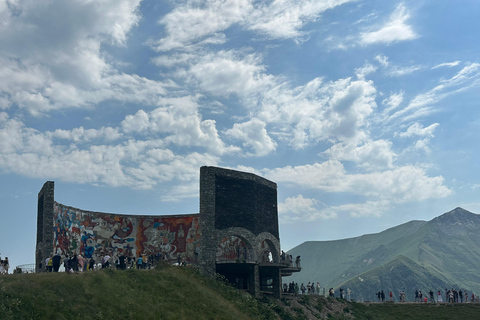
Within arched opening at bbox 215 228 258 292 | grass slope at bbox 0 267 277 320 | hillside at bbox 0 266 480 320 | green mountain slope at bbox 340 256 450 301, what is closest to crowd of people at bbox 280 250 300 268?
hillside at bbox 0 266 480 320

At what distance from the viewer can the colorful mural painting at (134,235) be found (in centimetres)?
4431

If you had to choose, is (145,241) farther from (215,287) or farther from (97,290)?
(97,290)

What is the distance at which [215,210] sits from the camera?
4241 cm

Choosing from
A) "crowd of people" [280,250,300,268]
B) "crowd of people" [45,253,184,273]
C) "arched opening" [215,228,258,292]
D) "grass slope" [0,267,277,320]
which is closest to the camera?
"grass slope" [0,267,277,320]

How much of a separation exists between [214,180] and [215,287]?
9.19m

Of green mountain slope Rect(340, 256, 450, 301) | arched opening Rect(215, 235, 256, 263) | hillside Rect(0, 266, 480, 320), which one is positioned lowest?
green mountain slope Rect(340, 256, 450, 301)

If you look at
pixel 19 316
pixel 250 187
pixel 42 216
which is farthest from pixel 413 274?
pixel 19 316

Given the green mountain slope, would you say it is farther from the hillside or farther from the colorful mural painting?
the colorful mural painting

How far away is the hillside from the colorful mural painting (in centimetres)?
785

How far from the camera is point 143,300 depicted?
2956 cm

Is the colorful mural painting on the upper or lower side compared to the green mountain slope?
upper

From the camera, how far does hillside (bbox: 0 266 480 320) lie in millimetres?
25000

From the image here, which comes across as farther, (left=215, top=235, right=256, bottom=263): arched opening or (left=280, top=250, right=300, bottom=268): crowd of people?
(left=280, top=250, right=300, bottom=268): crowd of people

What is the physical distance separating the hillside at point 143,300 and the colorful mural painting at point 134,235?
25.8 ft
